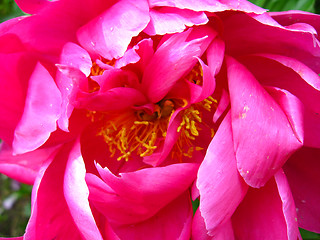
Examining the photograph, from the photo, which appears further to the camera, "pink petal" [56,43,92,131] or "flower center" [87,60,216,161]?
"flower center" [87,60,216,161]

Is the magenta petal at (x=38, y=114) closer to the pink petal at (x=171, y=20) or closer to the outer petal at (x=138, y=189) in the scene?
the outer petal at (x=138, y=189)

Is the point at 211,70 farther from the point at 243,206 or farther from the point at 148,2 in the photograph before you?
the point at 243,206

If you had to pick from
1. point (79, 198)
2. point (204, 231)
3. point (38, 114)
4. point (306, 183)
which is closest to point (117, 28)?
point (38, 114)

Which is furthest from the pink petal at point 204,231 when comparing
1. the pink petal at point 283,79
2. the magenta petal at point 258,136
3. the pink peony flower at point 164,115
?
the pink petal at point 283,79

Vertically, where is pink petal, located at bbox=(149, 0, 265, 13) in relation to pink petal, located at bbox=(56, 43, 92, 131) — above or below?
above

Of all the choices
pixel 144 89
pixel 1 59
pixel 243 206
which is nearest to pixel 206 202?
pixel 243 206

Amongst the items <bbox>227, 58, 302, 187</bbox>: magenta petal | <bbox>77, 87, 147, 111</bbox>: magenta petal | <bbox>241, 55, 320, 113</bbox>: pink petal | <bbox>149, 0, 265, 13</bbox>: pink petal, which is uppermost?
<bbox>149, 0, 265, 13</bbox>: pink petal

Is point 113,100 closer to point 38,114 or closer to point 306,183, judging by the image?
point 38,114

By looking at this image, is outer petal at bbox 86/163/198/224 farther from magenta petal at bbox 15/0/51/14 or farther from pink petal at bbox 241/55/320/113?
magenta petal at bbox 15/0/51/14

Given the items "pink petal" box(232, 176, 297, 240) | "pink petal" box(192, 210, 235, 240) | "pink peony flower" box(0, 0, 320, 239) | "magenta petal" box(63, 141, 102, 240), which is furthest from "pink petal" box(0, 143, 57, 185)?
"pink petal" box(232, 176, 297, 240)
